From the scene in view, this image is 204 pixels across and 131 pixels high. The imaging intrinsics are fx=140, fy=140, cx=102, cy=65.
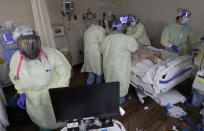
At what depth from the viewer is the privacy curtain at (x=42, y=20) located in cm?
242

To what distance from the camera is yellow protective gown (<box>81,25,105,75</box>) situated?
2.51 m

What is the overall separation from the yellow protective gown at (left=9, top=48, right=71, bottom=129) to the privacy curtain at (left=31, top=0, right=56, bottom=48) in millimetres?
1236

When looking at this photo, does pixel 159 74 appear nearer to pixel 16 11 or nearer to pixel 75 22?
pixel 75 22

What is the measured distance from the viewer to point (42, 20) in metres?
2.51

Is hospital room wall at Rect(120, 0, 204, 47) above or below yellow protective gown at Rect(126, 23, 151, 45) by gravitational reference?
above

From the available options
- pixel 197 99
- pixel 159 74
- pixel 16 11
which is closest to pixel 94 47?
pixel 159 74

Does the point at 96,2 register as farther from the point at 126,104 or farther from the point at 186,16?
the point at 126,104

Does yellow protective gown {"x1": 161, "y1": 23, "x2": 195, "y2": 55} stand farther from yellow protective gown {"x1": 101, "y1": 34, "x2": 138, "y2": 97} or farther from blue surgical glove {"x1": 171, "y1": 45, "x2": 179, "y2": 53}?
yellow protective gown {"x1": 101, "y1": 34, "x2": 138, "y2": 97}

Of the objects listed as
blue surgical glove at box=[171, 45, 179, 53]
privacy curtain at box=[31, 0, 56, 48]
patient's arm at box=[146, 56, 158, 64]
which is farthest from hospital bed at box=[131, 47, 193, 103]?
privacy curtain at box=[31, 0, 56, 48]

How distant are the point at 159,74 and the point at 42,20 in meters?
2.16

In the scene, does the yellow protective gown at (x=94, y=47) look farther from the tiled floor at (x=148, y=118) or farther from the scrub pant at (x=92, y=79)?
the tiled floor at (x=148, y=118)

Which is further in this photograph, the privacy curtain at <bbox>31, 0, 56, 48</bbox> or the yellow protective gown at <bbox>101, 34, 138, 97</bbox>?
the privacy curtain at <bbox>31, 0, 56, 48</bbox>

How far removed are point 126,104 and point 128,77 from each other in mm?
540

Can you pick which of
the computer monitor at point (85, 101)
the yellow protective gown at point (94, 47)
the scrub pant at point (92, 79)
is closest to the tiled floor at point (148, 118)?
the scrub pant at point (92, 79)
